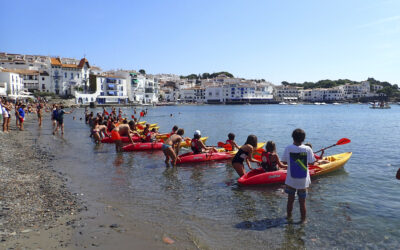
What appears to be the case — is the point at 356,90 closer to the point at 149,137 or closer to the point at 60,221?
the point at 149,137

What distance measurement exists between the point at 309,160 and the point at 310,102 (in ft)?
554

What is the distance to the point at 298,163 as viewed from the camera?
5.51m

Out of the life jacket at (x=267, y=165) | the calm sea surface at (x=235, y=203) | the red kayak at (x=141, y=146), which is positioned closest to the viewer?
the calm sea surface at (x=235, y=203)

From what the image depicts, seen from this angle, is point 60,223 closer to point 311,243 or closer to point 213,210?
point 213,210

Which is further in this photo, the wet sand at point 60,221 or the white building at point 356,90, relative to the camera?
the white building at point 356,90

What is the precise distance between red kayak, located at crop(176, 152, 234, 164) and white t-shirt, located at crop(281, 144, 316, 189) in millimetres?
6895

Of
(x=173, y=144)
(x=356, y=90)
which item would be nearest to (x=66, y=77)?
(x=173, y=144)

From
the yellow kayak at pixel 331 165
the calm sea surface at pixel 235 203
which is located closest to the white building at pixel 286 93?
the yellow kayak at pixel 331 165

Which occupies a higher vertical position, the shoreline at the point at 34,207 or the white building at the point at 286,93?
the white building at the point at 286,93

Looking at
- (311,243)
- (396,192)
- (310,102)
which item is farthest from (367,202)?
(310,102)

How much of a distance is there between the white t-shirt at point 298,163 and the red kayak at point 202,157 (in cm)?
690

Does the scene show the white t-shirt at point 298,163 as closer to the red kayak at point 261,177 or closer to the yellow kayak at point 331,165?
the red kayak at point 261,177

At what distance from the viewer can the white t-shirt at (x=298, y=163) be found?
5461 millimetres

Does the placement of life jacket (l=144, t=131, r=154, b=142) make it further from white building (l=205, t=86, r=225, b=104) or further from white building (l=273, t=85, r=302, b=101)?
Answer: white building (l=273, t=85, r=302, b=101)
